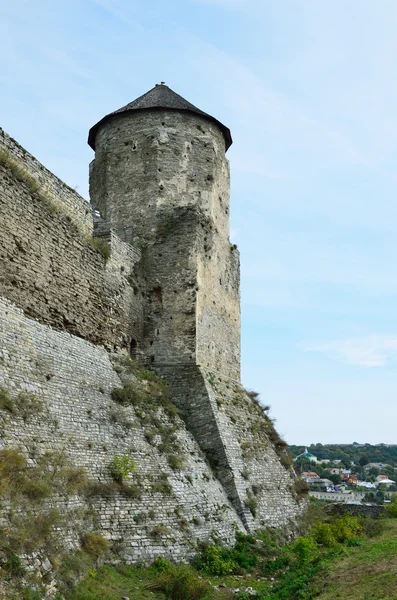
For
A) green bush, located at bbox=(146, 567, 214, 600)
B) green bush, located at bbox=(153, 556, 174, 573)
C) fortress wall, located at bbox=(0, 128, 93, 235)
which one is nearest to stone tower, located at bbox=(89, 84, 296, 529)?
fortress wall, located at bbox=(0, 128, 93, 235)

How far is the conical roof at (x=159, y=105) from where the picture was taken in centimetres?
2077

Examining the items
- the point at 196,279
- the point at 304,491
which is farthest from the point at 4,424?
the point at 304,491

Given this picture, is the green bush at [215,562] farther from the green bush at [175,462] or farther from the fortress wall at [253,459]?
the fortress wall at [253,459]

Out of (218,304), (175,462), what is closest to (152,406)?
(175,462)

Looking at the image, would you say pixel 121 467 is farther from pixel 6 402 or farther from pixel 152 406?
pixel 152 406

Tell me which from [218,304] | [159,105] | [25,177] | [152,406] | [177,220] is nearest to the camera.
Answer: [25,177]

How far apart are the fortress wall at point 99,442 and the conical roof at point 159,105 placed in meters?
9.49

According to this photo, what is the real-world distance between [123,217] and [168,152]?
8.81 ft

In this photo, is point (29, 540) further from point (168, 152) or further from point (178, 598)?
point (168, 152)

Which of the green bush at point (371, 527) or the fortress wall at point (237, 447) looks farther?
the green bush at point (371, 527)

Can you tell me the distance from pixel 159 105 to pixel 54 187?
707 cm

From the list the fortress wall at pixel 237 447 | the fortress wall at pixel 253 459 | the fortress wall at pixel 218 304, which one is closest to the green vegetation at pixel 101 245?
the fortress wall at pixel 218 304

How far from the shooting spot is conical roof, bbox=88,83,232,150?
68.1ft

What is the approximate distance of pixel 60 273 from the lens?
14.7m
